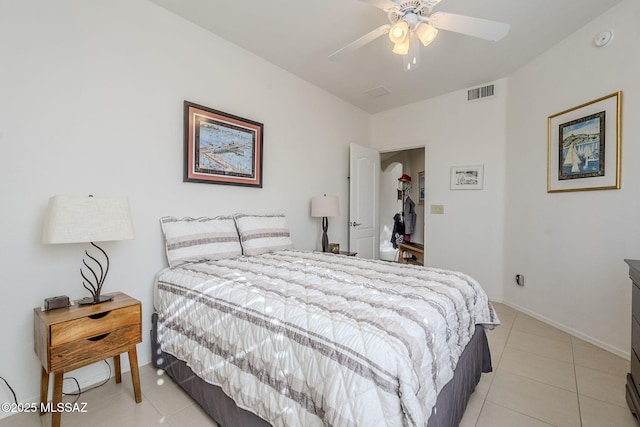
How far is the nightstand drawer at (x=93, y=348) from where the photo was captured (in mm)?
1400

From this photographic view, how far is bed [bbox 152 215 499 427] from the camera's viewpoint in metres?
0.94

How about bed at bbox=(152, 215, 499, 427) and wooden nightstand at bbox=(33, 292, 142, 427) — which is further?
wooden nightstand at bbox=(33, 292, 142, 427)

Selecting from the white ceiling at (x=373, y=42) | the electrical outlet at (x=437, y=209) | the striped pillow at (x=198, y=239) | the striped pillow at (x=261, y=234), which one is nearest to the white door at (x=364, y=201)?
the electrical outlet at (x=437, y=209)

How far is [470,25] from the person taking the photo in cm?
179

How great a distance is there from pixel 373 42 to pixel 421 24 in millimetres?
899

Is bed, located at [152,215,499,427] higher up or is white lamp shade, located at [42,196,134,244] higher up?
white lamp shade, located at [42,196,134,244]

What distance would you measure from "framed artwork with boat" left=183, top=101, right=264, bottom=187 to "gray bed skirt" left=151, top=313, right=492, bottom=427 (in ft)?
4.04

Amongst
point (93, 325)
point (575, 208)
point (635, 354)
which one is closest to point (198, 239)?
point (93, 325)

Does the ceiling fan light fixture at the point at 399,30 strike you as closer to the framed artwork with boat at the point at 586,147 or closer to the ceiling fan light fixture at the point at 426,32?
the ceiling fan light fixture at the point at 426,32

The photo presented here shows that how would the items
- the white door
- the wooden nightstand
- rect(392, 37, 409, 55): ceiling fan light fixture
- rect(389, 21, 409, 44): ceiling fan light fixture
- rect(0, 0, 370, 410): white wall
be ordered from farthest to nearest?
the white door, rect(392, 37, 409, 55): ceiling fan light fixture, rect(389, 21, 409, 44): ceiling fan light fixture, rect(0, 0, 370, 410): white wall, the wooden nightstand

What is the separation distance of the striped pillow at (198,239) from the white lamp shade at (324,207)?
113 centimetres

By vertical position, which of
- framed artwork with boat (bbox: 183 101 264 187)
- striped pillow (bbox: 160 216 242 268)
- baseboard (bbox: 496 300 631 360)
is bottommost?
baseboard (bbox: 496 300 631 360)

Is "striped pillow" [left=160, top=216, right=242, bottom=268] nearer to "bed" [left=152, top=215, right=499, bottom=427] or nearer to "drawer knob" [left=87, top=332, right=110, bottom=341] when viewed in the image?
"bed" [left=152, top=215, right=499, bottom=427]

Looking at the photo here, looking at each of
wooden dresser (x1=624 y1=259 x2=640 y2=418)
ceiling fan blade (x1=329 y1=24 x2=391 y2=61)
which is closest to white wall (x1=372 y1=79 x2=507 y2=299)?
wooden dresser (x1=624 y1=259 x2=640 y2=418)
